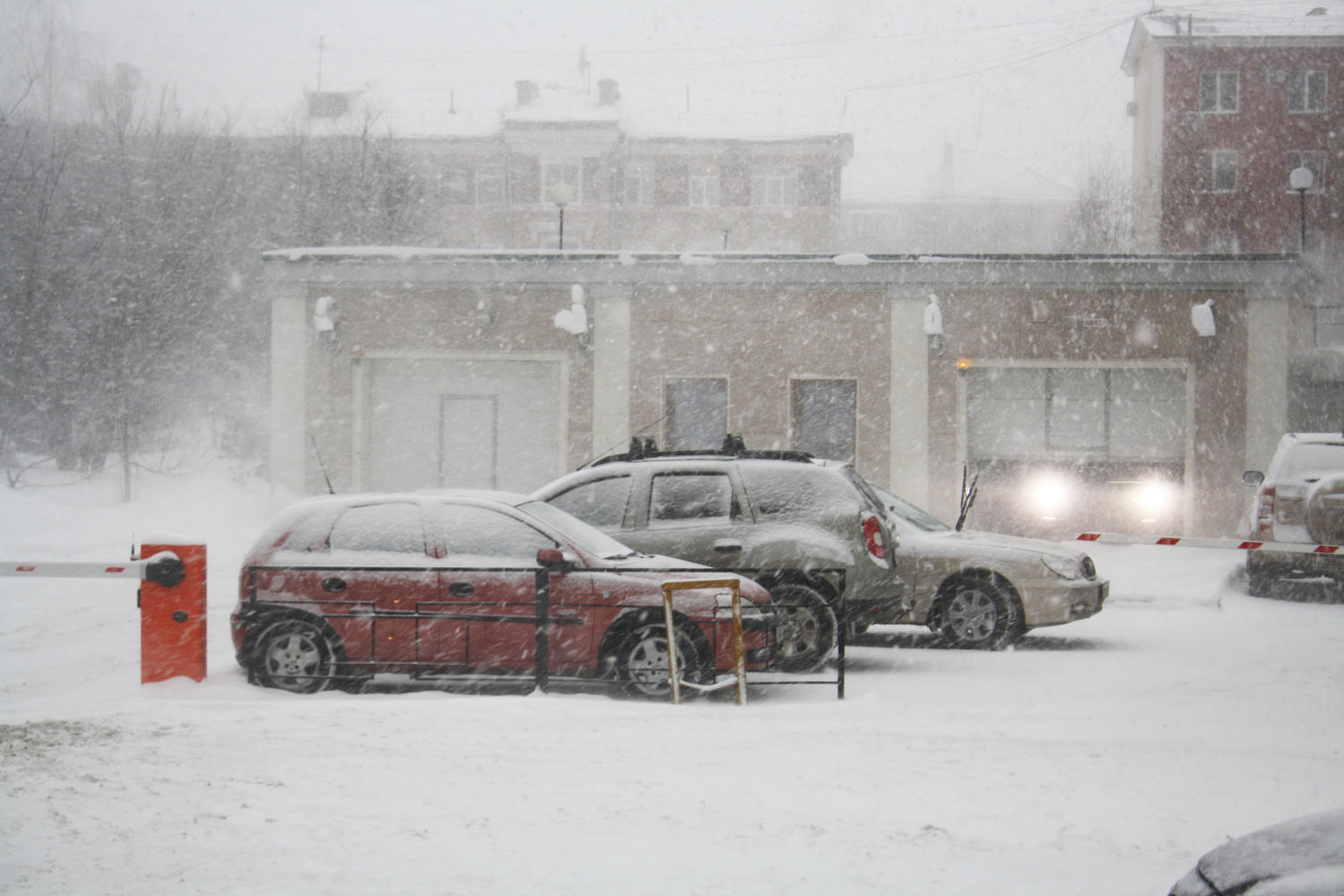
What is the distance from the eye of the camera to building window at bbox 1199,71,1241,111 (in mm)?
45656

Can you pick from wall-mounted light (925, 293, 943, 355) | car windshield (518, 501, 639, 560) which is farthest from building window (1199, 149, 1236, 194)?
car windshield (518, 501, 639, 560)

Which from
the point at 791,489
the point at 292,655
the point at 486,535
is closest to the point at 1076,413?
the point at 791,489

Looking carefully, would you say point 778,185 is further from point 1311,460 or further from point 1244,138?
point 1311,460

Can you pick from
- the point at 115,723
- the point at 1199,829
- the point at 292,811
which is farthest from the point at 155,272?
the point at 1199,829

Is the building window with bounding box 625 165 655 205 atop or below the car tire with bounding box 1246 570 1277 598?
atop

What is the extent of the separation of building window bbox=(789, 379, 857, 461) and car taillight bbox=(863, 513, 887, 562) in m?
9.39

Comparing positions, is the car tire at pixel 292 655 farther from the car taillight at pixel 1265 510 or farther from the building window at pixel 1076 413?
the building window at pixel 1076 413

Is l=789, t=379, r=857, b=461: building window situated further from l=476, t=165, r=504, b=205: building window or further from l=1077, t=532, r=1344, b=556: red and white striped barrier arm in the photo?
l=476, t=165, r=504, b=205: building window

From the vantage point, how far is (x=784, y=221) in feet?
169

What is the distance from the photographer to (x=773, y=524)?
9922mm

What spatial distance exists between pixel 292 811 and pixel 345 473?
14856 mm

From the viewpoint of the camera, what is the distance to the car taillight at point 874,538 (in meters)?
9.98

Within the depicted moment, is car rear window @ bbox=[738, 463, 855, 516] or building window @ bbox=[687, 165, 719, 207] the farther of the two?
building window @ bbox=[687, 165, 719, 207]

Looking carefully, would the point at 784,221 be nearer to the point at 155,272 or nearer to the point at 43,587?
the point at 155,272
